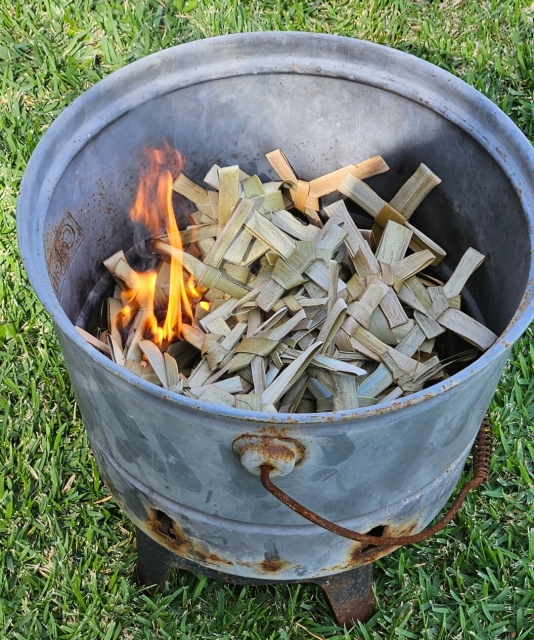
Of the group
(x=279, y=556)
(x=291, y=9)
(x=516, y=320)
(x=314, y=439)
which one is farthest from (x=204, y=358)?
(x=291, y=9)

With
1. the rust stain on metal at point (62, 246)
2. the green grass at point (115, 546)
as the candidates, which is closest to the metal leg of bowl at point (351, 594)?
the green grass at point (115, 546)

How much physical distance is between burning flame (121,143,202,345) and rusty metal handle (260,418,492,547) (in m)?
0.73

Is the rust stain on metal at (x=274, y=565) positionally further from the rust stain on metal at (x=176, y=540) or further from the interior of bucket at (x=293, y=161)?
the interior of bucket at (x=293, y=161)

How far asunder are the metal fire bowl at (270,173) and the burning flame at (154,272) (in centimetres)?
4

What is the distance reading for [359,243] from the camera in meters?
2.18

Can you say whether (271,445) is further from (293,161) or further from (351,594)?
(293,161)

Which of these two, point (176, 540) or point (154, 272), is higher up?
point (154, 272)

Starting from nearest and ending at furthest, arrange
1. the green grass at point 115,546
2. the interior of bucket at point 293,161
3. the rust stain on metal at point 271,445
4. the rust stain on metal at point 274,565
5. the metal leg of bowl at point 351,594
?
the rust stain on metal at point 271,445, the rust stain on metal at point 274,565, the interior of bucket at point 293,161, the metal leg of bowl at point 351,594, the green grass at point 115,546

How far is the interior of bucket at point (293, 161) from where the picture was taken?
1.96 m

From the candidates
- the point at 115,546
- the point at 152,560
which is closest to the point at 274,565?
the point at 152,560

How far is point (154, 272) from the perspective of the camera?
7.48ft

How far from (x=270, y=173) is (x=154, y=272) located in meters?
0.46

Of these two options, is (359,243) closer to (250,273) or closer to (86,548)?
(250,273)

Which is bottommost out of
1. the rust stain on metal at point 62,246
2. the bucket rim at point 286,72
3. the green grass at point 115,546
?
the green grass at point 115,546
